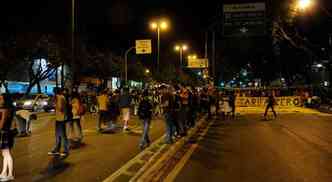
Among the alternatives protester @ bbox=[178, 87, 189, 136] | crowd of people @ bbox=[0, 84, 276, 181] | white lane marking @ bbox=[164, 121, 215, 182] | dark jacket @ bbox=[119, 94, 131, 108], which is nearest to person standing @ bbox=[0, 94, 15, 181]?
crowd of people @ bbox=[0, 84, 276, 181]

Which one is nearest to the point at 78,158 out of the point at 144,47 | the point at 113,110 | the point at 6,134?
the point at 6,134

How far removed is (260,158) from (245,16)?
20.0 meters

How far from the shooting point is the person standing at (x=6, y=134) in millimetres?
8117

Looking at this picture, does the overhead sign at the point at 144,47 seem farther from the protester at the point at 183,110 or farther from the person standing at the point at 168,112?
the person standing at the point at 168,112

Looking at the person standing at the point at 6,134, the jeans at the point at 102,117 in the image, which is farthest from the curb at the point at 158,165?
the jeans at the point at 102,117

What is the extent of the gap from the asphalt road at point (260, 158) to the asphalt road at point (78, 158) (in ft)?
5.19

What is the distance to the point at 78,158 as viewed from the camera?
425 inches

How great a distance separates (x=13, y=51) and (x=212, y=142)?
2968cm

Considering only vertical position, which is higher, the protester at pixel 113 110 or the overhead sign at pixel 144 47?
the overhead sign at pixel 144 47

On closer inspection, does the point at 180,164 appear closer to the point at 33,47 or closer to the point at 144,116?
the point at 144,116

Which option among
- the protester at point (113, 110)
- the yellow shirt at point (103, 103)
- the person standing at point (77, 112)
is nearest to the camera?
the person standing at point (77, 112)

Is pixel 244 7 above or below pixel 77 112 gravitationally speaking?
above

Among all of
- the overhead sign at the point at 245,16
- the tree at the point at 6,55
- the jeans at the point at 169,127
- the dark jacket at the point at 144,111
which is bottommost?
the jeans at the point at 169,127

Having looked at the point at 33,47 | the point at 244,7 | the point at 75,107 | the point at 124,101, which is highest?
the point at 244,7
